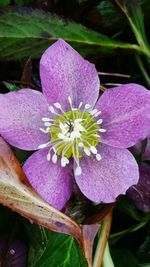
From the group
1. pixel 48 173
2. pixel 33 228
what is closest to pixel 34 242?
pixel 33 228

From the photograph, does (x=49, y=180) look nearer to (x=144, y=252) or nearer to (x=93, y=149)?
(x=93, y=149)

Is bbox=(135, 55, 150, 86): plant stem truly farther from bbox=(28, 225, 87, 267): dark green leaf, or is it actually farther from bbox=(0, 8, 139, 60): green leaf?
bbox=(28, 225, 87, 267): dark green leaf

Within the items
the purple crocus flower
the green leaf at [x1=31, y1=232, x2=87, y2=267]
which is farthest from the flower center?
the green leaf at [x1=31, y1=232, x2=87, y2=267]

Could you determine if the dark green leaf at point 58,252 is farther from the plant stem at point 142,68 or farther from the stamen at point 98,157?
the plant stem at point 142,68

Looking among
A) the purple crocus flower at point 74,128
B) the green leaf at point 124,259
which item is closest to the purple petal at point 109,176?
the purple crocus flower at point 74,128

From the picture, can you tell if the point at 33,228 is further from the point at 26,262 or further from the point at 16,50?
the point at 16,50

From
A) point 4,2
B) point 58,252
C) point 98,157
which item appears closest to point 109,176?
point 98,157
